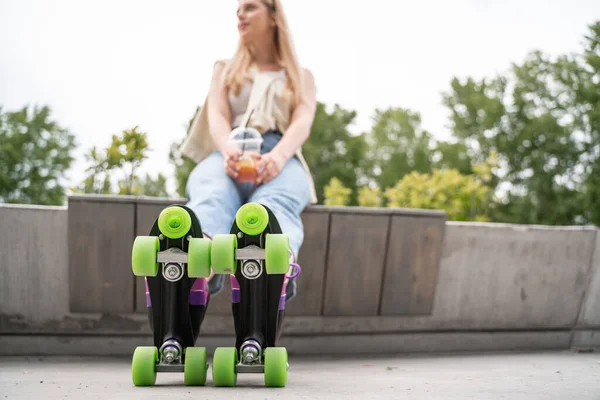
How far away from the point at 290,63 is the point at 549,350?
71.9 inches

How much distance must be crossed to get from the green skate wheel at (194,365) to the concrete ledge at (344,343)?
119 centimetres

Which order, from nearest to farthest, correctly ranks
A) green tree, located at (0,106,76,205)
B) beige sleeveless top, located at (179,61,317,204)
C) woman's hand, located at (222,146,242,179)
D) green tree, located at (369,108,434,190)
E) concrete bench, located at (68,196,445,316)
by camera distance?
woman's hand, located at (222,146,242,179) < beige sleeveless top, located at (179,61,317,204) < concrete bench, located at (68,196,445,316) < green tree, located at (0,106,76,205) < green tree, located at (369,108,434,190)

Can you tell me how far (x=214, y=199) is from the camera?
2.07 metres

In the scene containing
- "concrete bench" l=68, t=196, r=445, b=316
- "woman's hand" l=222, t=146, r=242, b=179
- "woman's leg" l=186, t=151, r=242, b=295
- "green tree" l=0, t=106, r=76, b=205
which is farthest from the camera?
"green tree" l=0, t=106, r=76, b=205

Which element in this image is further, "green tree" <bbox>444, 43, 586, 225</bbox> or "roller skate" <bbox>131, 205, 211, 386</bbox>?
"green tree" <bbox>444, 43, 586, 225</bbox>

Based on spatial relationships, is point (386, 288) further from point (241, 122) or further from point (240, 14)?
point (240, 14)

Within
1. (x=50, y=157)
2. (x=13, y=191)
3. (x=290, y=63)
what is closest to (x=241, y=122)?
(x=290, y=63)

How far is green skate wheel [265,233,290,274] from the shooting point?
160 cm

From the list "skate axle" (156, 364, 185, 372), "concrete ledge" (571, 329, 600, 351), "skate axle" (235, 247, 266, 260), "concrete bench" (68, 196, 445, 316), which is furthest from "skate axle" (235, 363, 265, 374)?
"concrete ledge" (571, 329, 600, 351)

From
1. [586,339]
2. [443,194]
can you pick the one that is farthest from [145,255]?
[443,194]

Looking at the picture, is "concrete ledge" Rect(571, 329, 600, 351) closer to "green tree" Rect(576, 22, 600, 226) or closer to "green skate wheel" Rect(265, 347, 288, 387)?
"green skate wheel" Rect(265, 347, 288, 387)

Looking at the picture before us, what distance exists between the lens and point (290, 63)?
255cm

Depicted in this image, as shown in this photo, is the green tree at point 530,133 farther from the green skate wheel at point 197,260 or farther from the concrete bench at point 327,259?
the green skate wheel at point 197,260

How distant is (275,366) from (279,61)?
4.36 ft
